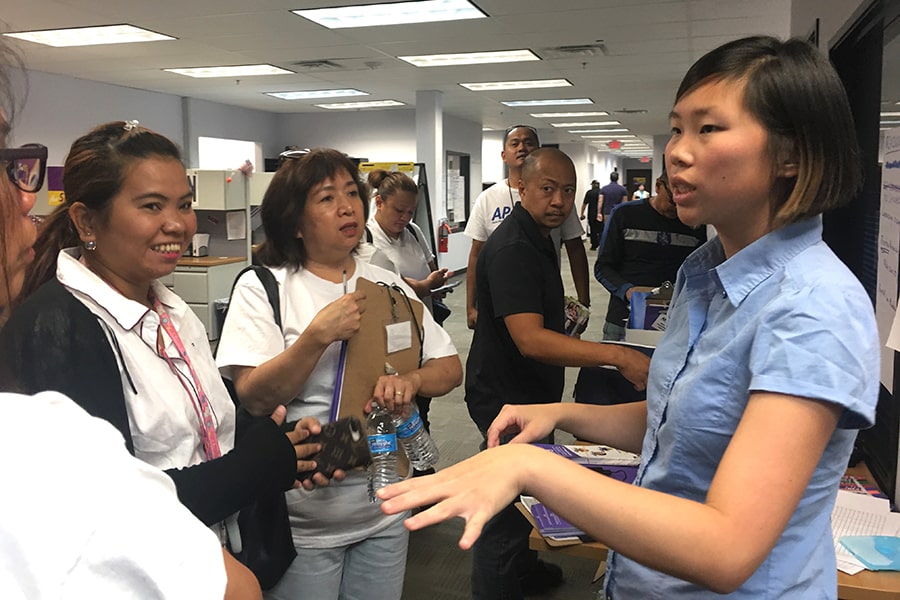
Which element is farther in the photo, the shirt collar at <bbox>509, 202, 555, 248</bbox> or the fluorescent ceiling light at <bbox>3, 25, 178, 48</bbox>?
the fluorescent ceiling light at <bbox>3, 25, 178, 48</bbox>

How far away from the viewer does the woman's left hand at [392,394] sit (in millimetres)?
1673

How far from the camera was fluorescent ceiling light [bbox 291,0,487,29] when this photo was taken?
497cm

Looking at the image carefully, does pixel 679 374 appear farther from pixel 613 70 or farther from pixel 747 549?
pixel 613 70

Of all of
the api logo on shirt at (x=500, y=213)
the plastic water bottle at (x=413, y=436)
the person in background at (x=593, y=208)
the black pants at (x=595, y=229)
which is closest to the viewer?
the plastic water bottle at (x=413, y=436)

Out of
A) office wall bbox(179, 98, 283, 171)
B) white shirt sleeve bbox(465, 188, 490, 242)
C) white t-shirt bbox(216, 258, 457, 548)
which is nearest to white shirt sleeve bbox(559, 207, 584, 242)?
white shirt sleeve bbox(465, 188, 490, 242)

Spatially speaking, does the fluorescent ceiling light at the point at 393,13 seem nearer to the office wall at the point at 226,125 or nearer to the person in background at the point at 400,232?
the person in background at the point at 400,232

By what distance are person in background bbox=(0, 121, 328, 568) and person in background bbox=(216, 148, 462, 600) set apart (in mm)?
142

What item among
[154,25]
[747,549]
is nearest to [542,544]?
[747,549]

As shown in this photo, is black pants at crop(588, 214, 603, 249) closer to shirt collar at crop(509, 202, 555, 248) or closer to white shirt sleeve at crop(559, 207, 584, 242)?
white shirt sleeve at crop(559, 207, 584, 242)

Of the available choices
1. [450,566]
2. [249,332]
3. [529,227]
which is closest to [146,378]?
[249,332]

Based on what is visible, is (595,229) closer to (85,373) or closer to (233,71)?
(233,71)

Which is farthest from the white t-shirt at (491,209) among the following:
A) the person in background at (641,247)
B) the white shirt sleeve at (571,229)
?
the person in background at (641,247)

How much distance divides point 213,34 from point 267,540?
542 cm

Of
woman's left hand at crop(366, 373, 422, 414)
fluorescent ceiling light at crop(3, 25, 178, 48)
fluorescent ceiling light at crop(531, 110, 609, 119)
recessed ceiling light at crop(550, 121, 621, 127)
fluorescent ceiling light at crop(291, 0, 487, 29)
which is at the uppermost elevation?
recessed ceiling light at crop(550, 121, 621, 127)
